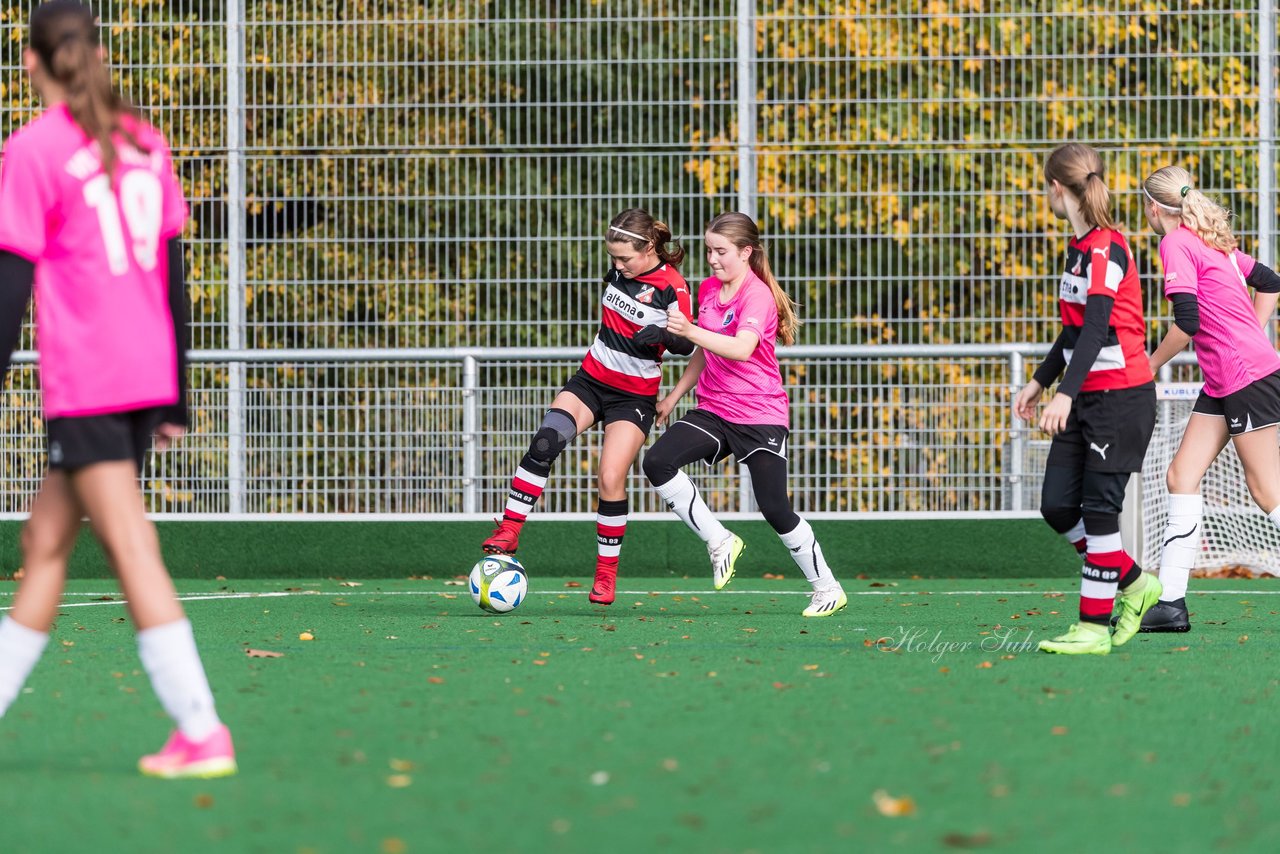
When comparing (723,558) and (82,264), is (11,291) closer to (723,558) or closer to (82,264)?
(82,264)

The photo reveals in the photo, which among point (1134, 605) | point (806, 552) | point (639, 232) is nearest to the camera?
point (1134, 605)

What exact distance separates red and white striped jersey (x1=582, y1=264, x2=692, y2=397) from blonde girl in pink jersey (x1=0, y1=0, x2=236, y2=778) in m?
4.40

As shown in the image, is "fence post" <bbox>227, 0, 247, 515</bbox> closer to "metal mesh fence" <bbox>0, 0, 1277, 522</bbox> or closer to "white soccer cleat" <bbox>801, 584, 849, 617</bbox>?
"metal mesh fence" <bbox>0, 0, 1277, 522</bbox>

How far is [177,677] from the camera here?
4.00m

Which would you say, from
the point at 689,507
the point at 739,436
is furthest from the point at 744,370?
the point at 689,507

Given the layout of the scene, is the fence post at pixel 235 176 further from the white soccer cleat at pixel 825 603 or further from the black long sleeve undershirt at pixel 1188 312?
the black long sleeve undershirt at pixel 1188 312

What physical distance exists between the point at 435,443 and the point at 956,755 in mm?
7161

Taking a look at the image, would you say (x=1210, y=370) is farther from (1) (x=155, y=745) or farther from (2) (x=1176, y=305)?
(1) (x=155, y=745)

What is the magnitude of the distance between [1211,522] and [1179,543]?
4071mm

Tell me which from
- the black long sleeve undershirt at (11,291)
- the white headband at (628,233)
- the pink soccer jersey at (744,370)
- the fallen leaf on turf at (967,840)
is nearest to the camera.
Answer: the fallen leaf on turf at (967,840)

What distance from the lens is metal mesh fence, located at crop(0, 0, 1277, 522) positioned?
11414 mm

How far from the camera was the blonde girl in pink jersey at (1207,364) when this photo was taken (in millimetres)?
7043

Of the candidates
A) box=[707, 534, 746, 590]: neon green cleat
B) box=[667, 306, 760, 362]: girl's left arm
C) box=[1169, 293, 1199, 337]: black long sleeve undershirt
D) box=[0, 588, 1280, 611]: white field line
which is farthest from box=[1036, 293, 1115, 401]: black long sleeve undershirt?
box=[0, 588, 1280, 611]: white field line

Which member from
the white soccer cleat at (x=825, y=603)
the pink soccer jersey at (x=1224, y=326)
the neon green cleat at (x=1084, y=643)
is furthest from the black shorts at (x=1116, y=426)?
the white soccer cleat at (x=825, y=603)
